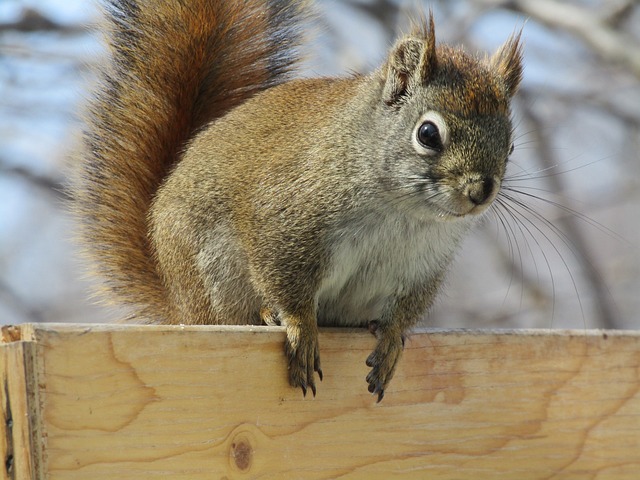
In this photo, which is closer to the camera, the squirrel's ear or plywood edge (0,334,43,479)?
plywood edge (0,334,43,479)

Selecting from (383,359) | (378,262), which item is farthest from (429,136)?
(383,359)

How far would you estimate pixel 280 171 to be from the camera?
2.14 m

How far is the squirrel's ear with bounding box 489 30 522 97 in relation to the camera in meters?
2.23

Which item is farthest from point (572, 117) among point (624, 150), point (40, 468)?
point (40, 468)

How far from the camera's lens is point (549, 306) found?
561 cm

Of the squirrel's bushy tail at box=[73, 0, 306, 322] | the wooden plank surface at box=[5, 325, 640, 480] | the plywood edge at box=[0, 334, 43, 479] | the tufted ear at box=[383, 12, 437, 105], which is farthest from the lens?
the squirrel's bushy tail at box=[73, 0, 306, 322]

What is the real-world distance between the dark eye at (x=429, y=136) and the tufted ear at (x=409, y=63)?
0.14 m

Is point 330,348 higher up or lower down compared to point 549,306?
lower down

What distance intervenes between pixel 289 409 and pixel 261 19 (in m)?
1.23

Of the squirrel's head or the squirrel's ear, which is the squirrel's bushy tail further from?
the squirrel's ear

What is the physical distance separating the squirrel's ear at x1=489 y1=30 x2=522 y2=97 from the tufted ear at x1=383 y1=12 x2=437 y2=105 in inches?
7.9

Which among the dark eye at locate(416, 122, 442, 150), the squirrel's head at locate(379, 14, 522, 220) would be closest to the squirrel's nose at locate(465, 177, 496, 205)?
the squirrel's head at locate(379, 14, 522, 220)

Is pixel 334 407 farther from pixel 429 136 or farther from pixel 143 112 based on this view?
pixel 143 112

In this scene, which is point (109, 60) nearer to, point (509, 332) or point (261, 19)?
point (261, 19)
